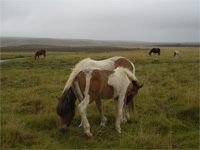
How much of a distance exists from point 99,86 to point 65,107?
1.00 m

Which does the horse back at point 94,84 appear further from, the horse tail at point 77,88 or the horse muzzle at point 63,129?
the horse muzzle at point 63,129

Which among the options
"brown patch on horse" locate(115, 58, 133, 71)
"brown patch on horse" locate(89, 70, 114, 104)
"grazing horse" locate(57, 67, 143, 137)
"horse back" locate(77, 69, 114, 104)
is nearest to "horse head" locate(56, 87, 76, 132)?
"grazing horse" locate(57, 67, 143, 137)

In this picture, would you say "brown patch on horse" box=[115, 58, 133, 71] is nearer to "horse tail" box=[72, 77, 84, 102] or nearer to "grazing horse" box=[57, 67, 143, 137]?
"grazing horse" box=[57, 67, 143, 137]

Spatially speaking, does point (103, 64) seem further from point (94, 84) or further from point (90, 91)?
point (90, 91)

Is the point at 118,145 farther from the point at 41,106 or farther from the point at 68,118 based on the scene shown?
the point at 41,106

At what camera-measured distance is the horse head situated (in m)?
3.59

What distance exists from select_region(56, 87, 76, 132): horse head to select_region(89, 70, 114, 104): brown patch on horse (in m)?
0.60

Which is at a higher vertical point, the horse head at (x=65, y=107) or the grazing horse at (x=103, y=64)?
the grazing horse at (x=103, y=64)

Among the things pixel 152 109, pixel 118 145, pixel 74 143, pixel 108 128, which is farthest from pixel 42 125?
pixel 152 109

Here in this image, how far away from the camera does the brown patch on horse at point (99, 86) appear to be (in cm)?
340

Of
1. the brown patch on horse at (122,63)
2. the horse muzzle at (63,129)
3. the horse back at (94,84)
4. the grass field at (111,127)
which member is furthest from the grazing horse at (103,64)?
the grass field at (111,127)

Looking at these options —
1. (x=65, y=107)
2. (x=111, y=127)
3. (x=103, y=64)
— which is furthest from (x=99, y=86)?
(x=103, y=64)

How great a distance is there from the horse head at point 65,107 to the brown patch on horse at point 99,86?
1.97 feet

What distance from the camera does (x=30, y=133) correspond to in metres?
3.73
